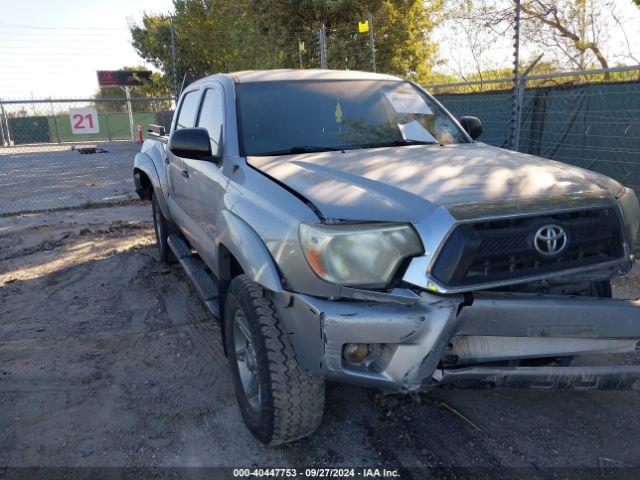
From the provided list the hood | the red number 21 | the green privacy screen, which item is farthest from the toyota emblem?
the red number 21

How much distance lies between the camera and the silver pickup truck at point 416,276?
2.21 metres

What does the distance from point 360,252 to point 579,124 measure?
6.01m

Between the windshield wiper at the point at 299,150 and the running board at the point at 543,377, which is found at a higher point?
the windshield wiper at the point at 299,150

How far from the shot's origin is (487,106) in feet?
27.7

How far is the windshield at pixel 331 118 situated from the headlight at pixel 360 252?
1.23m

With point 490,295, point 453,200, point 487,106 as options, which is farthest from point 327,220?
point 487,106

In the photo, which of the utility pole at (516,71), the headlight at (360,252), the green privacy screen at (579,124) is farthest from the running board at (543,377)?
the green privacy screen at (579,124)

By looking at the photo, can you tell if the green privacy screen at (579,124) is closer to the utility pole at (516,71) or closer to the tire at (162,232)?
the utility pole at (516,71)

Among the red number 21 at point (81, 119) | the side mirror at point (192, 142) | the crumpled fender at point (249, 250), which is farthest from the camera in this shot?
the red number 21 at point (81, 119)

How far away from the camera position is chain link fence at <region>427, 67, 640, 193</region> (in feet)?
20.9

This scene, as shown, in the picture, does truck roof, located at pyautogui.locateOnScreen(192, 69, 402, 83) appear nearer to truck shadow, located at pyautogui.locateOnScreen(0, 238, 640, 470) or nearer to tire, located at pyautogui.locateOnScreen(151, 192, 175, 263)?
truck shadow, located at pyautogui.locateOnScreen(0, 238, 640, 470)

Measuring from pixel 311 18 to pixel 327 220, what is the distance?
12.9 metres

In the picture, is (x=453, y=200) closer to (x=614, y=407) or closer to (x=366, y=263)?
(x=366, y=263)

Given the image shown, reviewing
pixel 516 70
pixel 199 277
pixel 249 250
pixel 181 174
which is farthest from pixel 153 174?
pixel 516 70
